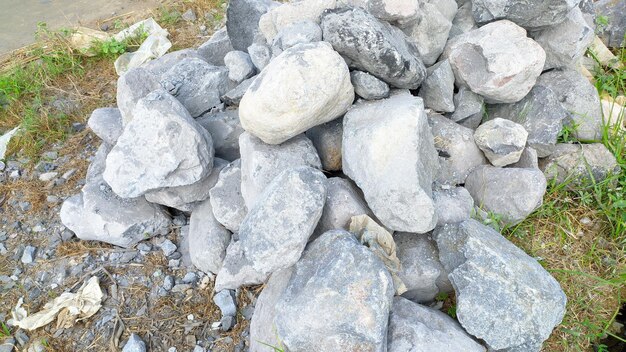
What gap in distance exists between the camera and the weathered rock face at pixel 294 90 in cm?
211

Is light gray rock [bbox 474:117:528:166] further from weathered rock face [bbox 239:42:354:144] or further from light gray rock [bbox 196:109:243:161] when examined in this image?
light gray rock [bbox 196:109:243:161]

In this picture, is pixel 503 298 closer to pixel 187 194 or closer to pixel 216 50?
pixel 187 194

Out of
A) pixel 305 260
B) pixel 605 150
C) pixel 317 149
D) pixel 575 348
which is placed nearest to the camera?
pixel 305 260

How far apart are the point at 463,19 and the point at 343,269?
1763 mm

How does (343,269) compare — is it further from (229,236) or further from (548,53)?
(548,53)

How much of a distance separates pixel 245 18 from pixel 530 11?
1531 mm

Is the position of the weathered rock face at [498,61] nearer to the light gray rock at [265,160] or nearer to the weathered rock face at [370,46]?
the weathered rock face at [370,46]

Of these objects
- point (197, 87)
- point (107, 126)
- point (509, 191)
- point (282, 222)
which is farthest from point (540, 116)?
point (107, 126)

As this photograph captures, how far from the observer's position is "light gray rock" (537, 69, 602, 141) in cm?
287

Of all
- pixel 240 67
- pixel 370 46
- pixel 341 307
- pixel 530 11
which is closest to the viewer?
pixel 341 307

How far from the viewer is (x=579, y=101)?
9.43 ft

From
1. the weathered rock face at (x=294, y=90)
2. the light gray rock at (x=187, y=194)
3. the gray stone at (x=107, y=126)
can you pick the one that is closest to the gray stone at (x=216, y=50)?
the gray stone at (x=107, y=126)

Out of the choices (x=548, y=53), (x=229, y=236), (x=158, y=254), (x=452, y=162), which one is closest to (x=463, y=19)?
(x=548, y=53)

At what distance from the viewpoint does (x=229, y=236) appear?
2588 mm
